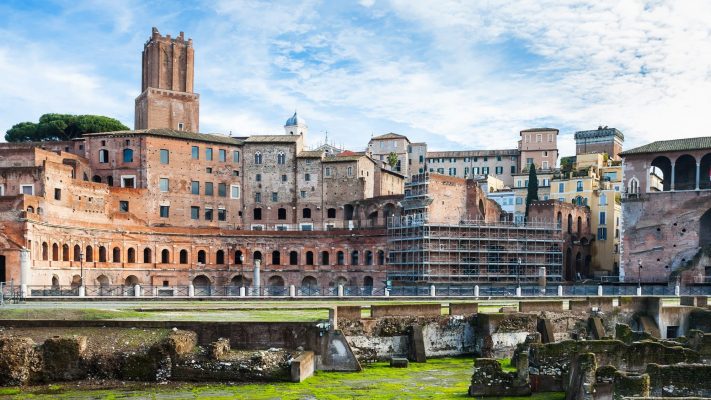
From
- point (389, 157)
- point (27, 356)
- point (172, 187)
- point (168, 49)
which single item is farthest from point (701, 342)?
point (389, 157)

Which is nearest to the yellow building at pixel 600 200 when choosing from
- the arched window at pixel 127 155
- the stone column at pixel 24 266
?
the arched window at pixel 127 155

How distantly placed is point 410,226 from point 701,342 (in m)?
39.9

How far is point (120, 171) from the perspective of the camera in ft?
222

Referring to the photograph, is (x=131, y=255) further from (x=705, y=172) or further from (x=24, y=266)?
(x=705, y=172)

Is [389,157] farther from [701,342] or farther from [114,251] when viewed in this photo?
[701,342]

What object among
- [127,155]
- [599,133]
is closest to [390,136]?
[599,133]

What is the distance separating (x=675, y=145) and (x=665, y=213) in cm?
639

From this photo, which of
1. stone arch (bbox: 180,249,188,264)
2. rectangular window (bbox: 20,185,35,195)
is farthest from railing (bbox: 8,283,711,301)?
stone arch (bbox: 180,249,188,264)

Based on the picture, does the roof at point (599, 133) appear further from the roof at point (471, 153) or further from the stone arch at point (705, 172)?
the stone arch at point (705, 172)

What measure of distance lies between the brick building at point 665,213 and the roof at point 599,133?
97.4 ft

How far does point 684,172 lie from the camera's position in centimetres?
6556

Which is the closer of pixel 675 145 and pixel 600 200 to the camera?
pixel 675 145

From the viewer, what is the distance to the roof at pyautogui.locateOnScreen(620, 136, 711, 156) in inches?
2384

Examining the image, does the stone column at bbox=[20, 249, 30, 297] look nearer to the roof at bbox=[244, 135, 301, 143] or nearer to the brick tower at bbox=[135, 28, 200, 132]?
the roof at bbox=[244, 135, 301, 143]
